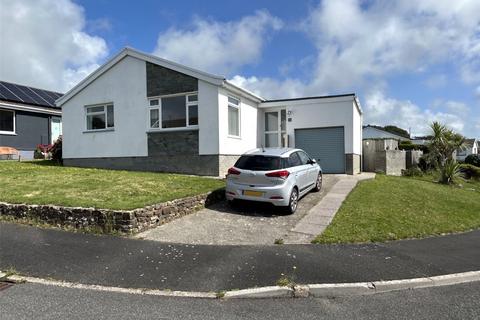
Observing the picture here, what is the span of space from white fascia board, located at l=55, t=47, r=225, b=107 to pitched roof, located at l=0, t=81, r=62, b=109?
5.32 metres

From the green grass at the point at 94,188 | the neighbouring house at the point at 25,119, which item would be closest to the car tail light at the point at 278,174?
the green grass at the point at 94,188

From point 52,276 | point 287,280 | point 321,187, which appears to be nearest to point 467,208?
point 321,187

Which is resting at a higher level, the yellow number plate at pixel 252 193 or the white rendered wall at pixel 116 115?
the white rendered wall at pixel 116 115

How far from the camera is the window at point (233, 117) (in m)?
14.6

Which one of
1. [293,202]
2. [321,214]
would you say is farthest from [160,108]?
[321,214]

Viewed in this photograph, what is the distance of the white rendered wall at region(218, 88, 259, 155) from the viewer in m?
13.7

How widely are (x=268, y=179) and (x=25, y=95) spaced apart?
20571mm

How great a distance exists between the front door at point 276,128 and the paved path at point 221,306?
44.5 feet

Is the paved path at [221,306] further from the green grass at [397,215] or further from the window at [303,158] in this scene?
the window at [303,158]

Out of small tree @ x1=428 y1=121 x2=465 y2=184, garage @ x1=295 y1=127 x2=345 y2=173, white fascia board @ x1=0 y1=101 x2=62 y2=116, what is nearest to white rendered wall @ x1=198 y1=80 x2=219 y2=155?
garage @ x1=295 y1=127 x2=345 y2=173

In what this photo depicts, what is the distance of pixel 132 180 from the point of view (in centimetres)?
1163

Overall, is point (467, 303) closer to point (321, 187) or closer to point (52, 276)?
point (52, 276)

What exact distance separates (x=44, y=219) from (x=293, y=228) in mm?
5495

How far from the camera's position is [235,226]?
8.22m
